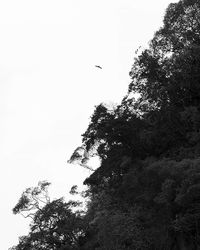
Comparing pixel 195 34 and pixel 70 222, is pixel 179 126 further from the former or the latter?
pixel 70 222

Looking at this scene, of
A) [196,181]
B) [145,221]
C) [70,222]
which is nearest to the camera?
[196,181]

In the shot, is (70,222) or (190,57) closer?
(190,57)

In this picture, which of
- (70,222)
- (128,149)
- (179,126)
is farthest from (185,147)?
(70,222)

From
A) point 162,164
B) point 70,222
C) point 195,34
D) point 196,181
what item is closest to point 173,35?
point 195,34

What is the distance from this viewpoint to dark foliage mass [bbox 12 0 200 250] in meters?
25.6

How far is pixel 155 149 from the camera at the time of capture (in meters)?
31.3

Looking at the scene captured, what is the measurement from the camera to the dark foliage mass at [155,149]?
84.0 feet

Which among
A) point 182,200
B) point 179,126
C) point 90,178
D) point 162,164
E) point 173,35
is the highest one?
point 173,35

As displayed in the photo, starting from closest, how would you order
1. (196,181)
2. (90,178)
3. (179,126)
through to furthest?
(196,181) → (179,126) → (90,178)

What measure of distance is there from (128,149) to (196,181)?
9.34 metres

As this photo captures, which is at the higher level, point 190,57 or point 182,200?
point 190,57

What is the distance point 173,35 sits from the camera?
3312 centimetres

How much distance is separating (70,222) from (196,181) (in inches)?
771

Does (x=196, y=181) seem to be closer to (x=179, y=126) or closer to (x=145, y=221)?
(x=145, y=221)
